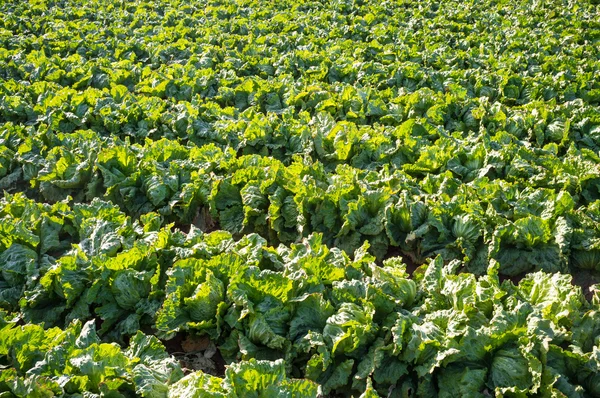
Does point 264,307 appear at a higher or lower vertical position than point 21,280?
higher

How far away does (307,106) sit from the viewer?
33.6ft

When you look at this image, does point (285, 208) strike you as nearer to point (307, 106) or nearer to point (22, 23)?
point (307, 106)

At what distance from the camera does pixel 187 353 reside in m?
5.45

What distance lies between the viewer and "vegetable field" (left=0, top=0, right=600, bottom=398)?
453 cm

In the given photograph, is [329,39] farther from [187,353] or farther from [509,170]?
[187,353]

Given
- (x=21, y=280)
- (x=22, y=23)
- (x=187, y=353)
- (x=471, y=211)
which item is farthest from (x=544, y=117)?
(x=22, y=23)

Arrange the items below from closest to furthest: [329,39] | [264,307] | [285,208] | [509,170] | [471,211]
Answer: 1. [264,307]
2. [471,211]
3. [285,208]
4. [509,170]
5. [329,39]

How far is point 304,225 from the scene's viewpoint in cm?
677

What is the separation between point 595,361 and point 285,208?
3.82 meters

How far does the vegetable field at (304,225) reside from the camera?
4.53 meters

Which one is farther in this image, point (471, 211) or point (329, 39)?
point (329, 39)

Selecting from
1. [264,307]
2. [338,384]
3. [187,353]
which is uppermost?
[264,307]

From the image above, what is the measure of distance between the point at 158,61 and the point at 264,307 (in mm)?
9847

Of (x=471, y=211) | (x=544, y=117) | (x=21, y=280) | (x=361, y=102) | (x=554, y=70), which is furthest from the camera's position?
(x=554, y=70)
